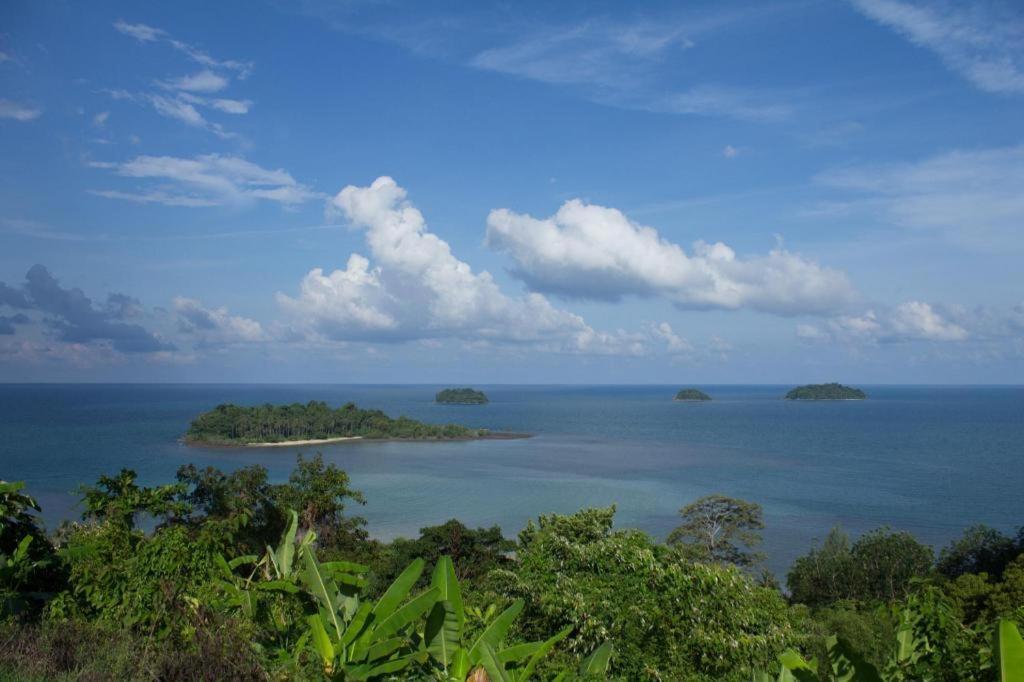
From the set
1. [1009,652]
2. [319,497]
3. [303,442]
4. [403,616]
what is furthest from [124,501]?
[303,442]

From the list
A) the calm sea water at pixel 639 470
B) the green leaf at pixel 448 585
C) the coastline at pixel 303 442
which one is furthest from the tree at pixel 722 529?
the coastline at pixel 303 442

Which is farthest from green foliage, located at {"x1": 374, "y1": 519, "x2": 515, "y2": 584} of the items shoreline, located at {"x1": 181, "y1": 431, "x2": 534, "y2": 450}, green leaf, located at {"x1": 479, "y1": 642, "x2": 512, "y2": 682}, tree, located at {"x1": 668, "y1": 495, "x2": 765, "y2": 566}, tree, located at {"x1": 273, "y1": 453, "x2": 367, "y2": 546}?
shoreline, located at {"x1": 181, "y1": 431, "x2": 534, "y2": 450}

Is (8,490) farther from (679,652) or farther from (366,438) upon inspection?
(366,438)

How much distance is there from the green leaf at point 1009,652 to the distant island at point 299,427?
8657 cm

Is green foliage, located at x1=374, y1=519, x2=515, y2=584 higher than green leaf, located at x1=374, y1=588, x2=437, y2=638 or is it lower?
lower

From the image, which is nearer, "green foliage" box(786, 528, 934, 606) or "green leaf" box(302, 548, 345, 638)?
"green leaf" box(302, 548, 345, 638)

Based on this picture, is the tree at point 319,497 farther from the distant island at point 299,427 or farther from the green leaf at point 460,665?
the distant island at point 299,427

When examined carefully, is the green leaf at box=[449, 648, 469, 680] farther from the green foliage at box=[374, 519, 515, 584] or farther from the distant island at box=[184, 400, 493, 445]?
the distant island at box=[184, 400, 493, 445]

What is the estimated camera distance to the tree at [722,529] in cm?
3020

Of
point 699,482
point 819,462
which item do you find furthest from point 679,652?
point 819,462

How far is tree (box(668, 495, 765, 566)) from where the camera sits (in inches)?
1189

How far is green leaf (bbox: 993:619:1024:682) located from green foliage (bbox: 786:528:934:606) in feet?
87.7

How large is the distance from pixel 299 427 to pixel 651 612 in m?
87.2

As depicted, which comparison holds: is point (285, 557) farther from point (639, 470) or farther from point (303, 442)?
point (303, 442)
